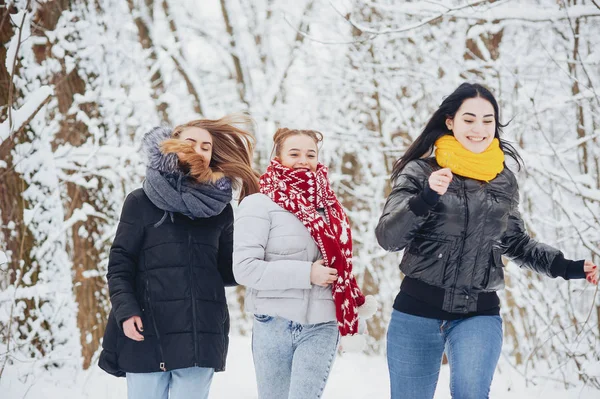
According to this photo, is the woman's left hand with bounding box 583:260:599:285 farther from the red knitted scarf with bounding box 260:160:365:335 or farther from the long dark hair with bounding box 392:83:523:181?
the red knitted scarf with bounding box 260:160:365:335

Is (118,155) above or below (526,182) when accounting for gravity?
above

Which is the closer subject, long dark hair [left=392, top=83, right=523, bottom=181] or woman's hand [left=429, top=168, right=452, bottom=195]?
woman's hand [left=429, top=168, right=452, bottom=195]

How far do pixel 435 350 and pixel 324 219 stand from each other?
2.73 feet

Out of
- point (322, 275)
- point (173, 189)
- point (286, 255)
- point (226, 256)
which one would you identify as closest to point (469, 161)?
point (322, 275)

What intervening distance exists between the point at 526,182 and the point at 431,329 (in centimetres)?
Answer: 446

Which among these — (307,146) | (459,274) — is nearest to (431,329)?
(459,274)

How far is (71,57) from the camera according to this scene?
21.4ft

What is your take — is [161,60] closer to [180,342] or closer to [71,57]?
[71,57]

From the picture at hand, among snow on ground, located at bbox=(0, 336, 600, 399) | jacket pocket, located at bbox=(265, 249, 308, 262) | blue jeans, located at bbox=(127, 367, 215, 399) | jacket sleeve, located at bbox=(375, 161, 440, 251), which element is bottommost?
snow on ground, located at bbox=(0, 336, 600, 399)

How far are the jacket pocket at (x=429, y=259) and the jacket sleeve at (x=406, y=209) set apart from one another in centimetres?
8

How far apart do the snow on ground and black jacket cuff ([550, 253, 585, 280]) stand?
2.12 meters

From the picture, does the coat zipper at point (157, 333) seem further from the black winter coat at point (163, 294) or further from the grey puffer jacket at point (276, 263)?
the grey puffer jacket at point (276, 263)

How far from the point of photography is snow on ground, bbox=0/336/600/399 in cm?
484

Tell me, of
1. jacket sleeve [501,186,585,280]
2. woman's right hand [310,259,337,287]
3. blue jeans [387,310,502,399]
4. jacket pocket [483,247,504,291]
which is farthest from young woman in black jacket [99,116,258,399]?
jacket sleeve [501,186,585,280]
